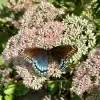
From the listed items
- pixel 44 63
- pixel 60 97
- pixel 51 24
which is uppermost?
pixel 51 24

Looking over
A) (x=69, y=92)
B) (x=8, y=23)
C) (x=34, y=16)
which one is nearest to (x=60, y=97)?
(x=69, y=92)

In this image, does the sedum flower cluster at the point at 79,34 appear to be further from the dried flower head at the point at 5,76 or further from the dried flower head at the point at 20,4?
the dried flower head at the point at 20,4

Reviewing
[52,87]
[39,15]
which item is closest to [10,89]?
[52,87]

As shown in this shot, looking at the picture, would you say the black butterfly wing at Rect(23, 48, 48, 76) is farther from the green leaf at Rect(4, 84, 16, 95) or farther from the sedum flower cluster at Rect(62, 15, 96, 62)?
the green leaf at Rect(4, 84, 16, 95)

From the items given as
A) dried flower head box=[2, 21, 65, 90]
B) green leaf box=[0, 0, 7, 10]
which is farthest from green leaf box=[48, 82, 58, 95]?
green leaf box=[0, 0, 7, 10]

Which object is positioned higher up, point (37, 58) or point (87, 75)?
point (37, 58)

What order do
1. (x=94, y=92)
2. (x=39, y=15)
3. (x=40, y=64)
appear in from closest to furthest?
1. (x=40, y=64)
2. (x=94, y=92)
3. (x=39, y=15)

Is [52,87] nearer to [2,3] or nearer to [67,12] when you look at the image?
[67,12]

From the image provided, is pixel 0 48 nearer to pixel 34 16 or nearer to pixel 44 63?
pixel 34 16

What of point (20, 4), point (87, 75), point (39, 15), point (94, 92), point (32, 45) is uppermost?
point (20, 4)
